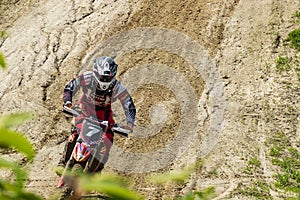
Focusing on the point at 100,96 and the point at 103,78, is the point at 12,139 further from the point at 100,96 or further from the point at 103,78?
the point at 100,96

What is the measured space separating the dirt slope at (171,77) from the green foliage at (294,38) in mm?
246

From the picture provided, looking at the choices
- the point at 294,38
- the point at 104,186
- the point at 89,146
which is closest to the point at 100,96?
the point at 89,146

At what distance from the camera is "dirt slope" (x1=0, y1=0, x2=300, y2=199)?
35.9ft

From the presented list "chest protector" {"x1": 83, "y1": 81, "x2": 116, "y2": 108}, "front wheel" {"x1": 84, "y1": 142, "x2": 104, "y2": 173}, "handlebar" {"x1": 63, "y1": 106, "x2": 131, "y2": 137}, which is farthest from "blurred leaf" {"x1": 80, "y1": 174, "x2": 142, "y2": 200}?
"chest protector" {"x1": 83, "y1": 81, "x2": 116, "y2": 108}

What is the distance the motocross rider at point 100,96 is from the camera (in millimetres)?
8384

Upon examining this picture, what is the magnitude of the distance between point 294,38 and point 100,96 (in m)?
7.59

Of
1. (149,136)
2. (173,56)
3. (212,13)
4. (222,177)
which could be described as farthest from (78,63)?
(222,177)

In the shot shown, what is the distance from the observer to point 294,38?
47.0ft

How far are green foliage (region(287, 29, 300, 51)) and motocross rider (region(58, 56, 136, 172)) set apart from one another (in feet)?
23.1

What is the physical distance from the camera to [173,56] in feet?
47.3

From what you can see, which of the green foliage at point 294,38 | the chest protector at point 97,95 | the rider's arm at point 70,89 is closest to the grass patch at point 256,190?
the chest protector at point 97,95

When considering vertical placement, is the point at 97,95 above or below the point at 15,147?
above

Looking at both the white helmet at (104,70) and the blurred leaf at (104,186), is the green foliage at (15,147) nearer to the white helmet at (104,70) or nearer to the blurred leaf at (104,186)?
the blurred leaf at (104,186)

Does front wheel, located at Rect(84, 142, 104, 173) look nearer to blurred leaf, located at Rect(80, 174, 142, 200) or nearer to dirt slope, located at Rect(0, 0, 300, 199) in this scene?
dirt slope, located at Rect(0, 0, 300, 199)
